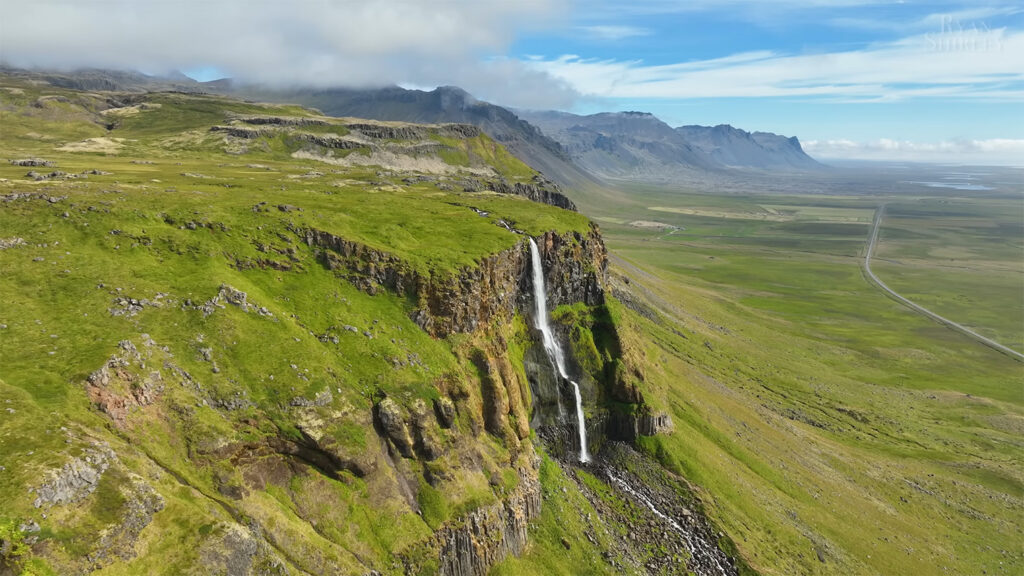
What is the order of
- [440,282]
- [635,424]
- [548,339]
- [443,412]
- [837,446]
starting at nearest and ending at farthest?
[443,412] → [440,282] → [635,424] → [548,339] → [837,446]

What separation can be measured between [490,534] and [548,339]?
118 ft

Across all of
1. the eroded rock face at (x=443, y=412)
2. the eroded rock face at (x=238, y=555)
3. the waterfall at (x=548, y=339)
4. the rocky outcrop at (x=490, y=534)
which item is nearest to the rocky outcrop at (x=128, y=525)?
the eroded rock face at (x=238, y=555)

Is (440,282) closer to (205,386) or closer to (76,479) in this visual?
(205,386)

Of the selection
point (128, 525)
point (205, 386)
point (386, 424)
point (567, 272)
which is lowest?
point (386, 424)

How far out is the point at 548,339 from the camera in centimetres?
8162

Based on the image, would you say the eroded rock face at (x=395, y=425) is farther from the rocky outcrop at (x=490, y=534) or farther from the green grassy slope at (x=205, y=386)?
the rocky outcrop at (x=490, y=534)

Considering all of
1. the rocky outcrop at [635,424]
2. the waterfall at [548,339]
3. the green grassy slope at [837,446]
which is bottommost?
the green grassy slope at [837,446]

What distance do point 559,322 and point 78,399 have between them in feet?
210

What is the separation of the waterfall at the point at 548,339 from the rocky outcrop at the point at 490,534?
→ 65.3 feet

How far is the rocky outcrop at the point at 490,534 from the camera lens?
153 feet

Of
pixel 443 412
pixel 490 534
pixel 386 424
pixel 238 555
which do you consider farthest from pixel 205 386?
pixel 490 534

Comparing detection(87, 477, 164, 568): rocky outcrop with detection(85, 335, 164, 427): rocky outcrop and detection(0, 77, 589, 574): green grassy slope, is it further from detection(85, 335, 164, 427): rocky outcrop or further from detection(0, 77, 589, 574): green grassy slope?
detection(85, 335, 164, 427): rocky outcrop

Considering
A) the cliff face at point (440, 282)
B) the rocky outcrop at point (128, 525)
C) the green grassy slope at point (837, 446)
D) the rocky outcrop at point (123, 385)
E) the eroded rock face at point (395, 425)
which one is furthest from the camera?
the green grassy slope at point (837, 446)

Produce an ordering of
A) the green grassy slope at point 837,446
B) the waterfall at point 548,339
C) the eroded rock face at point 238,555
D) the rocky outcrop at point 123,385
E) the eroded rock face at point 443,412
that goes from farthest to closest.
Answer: the waterfall at point 548,339
the green grassy slope at point 837,446
the eroded rock face at point 443,412
the rocky outcrop at point 123,385
the eroded rock face at point 238,555
